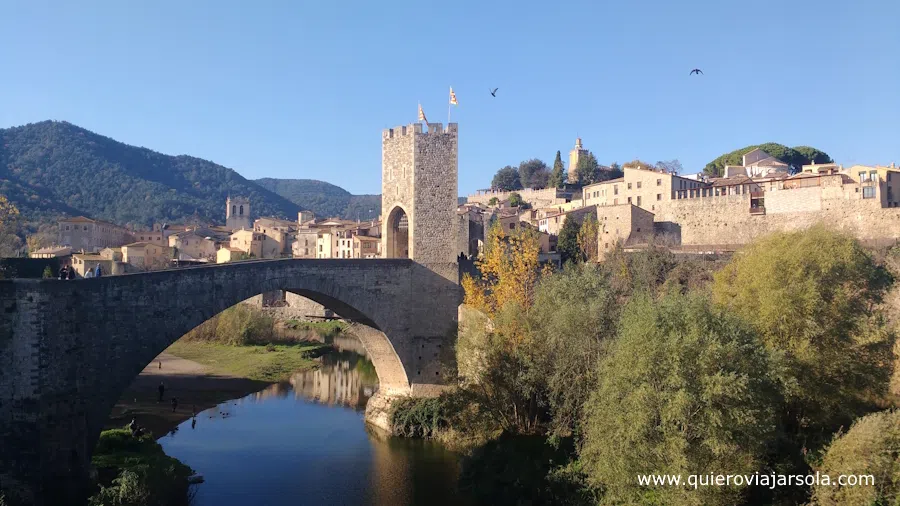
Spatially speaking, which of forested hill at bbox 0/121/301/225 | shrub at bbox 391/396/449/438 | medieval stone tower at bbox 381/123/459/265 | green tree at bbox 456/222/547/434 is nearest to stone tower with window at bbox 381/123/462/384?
medieval stone tower at bbox 381/123/459/265

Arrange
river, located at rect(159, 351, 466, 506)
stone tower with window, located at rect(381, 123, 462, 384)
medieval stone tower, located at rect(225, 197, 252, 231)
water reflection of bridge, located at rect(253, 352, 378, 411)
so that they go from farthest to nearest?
medieval stone tower, located at rect(225, 197, 252, 231) < water reflection of bridge, located at rect(253, 352, 378, 411) < stone tower with window, located at rect(381, 123, 462, 384) < river, located at rect(159, 351, 466, 506)

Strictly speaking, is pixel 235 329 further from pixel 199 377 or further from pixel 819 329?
pixel 819 329

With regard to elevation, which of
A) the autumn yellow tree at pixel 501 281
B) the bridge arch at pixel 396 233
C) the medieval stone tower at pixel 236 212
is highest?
the medieval stone tower at pixel 236 212

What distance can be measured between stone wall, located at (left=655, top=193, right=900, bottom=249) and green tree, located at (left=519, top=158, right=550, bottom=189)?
35013mm

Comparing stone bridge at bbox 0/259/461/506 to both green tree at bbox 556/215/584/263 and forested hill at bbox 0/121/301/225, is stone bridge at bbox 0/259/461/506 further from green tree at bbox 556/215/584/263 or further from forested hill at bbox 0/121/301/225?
forested hill at bbox 0/121/301/225

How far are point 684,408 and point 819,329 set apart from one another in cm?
491

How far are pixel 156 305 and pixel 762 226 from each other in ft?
117

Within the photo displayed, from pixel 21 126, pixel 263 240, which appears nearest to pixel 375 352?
pixel 263 240

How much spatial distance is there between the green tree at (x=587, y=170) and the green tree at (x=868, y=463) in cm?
6100

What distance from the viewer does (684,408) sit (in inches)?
494

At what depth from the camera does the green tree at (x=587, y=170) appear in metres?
72.6

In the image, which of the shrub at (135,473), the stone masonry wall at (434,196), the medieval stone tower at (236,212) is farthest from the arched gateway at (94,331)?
the medieval stone tower at (236,212)

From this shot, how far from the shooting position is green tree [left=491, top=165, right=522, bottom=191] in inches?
3302

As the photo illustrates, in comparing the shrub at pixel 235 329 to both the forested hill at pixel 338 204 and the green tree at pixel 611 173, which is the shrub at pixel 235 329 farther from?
the forested hill at pixel 338 204
